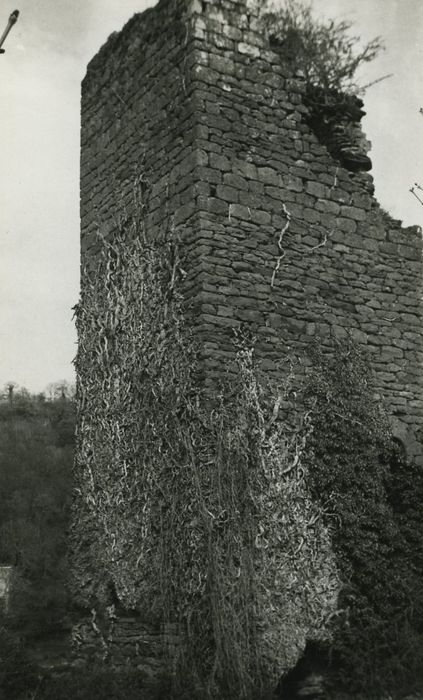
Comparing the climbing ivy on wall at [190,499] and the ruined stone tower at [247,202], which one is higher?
the ruined stone tower at [247,202]

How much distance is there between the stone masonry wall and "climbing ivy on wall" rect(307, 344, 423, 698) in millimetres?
350

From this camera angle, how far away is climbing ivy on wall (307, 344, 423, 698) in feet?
19.5

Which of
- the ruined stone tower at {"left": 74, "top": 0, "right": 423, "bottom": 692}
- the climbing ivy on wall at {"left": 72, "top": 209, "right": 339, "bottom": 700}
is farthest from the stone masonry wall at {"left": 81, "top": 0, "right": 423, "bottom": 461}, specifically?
the climbing ivy on wall at {"left": 72, "top": 209, "right": 339, "bottom": 700}

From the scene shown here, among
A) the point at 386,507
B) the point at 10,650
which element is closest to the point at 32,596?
the point at 10,650

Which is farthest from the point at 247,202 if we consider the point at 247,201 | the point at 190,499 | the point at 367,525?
the point at 367,525

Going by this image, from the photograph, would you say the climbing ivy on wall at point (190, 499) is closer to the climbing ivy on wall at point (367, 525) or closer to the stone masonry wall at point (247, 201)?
the climbing ivy on wall at point (367, 525)

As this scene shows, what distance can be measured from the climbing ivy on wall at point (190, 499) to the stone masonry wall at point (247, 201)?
0.30 meters

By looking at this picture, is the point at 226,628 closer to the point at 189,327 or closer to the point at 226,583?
the point at 226,583

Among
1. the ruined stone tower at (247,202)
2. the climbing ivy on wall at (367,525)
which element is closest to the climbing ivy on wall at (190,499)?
the climbing ivy on wall at (367,525)

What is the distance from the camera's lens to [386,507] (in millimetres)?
6676

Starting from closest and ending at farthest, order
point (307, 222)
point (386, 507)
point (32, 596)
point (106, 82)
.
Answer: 1. point (386, 507)
2. point (307, 222)
3. point (106, 82)
4. point (32, 596)

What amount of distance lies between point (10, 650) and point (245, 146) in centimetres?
455

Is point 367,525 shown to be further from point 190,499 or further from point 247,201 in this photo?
point 247,201

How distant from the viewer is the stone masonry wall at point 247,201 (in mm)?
6648
